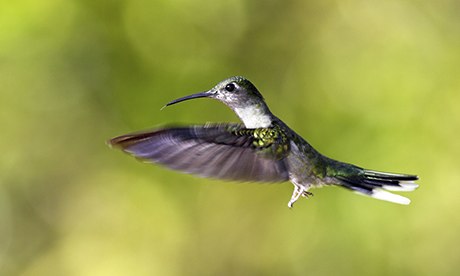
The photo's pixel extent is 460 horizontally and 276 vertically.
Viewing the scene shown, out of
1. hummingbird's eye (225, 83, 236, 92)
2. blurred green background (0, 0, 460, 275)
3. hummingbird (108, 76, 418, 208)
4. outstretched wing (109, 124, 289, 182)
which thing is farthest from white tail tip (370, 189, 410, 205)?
blurred green background (0, 0, 460, 275)

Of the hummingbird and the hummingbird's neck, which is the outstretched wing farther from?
the hummingbird's neck

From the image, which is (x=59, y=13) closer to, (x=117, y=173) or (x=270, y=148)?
(x=117, y=173)

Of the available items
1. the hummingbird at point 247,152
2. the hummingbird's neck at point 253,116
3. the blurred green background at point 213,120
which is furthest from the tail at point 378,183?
the blurred green background at point 213,120

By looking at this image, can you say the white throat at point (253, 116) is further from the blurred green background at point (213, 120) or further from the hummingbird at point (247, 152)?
the blurred green background at point (213, 120)

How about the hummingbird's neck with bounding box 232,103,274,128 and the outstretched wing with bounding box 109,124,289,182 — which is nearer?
the outstretched wing with bounding box 109,124,289,182

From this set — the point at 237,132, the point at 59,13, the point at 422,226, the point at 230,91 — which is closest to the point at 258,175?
the point at 237,132

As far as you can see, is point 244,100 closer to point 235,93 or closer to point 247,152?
point 235,93
